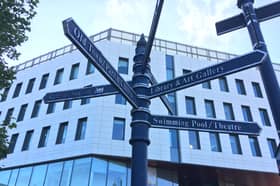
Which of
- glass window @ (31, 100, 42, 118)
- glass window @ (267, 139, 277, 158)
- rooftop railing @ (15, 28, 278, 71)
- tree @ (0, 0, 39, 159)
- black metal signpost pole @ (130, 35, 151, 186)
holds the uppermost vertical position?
rooftop railing @ (15, 28, 278, 71)

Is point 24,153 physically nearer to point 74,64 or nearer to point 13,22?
point 74,64

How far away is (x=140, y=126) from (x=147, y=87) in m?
0.75

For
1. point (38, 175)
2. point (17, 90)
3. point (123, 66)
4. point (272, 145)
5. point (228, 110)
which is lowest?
point (38, 175)

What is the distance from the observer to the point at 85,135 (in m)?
20.5

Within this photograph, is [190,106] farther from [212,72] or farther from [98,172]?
[212,72]

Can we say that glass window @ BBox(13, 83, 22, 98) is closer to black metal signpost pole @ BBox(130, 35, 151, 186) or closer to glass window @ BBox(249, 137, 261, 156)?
glass window @ BBox(249, 137, 261, 156)

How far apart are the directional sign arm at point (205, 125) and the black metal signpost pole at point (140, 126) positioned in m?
0.30

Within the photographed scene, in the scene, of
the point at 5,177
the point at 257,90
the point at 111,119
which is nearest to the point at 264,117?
the point at 257,90

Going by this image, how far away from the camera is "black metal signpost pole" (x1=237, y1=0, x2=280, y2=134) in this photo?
352cm

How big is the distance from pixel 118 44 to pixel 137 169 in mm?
21878

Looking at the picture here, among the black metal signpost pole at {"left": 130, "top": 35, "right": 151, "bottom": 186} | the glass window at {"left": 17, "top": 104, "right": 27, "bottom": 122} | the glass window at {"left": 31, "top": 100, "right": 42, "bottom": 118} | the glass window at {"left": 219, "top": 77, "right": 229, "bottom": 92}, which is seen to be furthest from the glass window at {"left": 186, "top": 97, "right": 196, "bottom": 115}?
the black metal signpost pole at {"left": 130, "top": 35, "right": 151, "bottom": 186}

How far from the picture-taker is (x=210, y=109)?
968 inches

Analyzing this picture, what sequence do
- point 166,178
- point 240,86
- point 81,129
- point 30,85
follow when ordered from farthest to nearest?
1. point 30,85
2. point 240,86
3. point 166,178
4. point 81,129

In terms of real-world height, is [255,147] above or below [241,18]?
above
